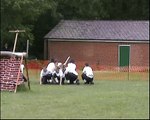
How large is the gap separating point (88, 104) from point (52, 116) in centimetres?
309

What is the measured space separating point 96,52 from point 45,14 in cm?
940

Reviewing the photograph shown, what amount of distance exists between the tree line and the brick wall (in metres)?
24.9

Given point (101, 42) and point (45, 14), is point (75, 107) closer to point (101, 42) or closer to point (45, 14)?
point (101, 42)

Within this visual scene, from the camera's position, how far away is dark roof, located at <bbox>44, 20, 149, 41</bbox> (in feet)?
162

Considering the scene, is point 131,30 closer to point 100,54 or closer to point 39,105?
point 100,54

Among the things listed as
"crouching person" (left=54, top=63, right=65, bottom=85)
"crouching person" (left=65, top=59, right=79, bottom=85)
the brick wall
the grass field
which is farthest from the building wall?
the grass field

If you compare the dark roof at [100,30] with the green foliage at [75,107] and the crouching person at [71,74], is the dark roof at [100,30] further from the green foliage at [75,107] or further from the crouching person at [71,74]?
the green foliage at [75,107]

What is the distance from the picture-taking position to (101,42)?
49906 millimetres

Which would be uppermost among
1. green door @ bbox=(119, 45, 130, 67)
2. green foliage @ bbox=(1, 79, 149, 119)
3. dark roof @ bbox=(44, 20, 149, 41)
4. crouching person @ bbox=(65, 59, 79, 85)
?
→ dark roof @ bbox=(44, 20, 149, 41)

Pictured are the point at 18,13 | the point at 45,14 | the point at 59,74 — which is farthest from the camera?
the point at 45,14

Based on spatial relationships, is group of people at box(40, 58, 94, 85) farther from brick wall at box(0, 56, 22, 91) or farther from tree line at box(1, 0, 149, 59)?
tree line at box(1, 0, 149, 59)

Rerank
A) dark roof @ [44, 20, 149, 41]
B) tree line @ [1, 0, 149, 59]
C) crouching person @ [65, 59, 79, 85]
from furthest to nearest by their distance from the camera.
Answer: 1. dark roof @ [44, 20, 149, 41]
2. tree line @ [1, 0, 149, 59]
3. crouching person @ [65, 59, 79, 85]

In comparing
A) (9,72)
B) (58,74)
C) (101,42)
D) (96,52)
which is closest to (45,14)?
(96,52)

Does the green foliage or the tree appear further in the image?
the tree
